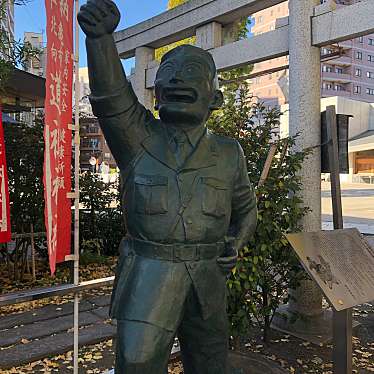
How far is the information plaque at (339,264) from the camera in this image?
2.93 metres

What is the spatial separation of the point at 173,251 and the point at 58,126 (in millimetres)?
1773

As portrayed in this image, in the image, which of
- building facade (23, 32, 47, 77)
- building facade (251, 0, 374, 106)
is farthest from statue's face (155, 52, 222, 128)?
building facade (251, 0, 374, 106)

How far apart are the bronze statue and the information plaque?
3.88 feet

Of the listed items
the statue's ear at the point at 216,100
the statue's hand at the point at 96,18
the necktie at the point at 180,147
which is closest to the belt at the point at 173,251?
the necktie at the point at 180,147

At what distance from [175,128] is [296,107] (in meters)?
3.26

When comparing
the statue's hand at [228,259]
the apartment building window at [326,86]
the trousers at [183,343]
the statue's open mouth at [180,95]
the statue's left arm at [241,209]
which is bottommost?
the trousers at [183,343]

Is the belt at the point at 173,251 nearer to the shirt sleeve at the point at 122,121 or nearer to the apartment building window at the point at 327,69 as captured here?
the shirt sleeve at the point at 122,121

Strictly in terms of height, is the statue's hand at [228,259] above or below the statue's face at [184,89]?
below

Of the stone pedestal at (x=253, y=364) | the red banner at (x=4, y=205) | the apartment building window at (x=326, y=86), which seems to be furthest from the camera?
the apartment building window at (x=326, y=86)

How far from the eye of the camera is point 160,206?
6.02ft

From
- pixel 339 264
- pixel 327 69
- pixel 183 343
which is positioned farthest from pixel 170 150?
pixel 327 69

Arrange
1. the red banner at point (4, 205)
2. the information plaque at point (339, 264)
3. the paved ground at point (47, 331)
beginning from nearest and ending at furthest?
1. the information plaque at point (339, 264)
2. the red banner at point (4, 205)
3. the paved ground at point (47, 331)

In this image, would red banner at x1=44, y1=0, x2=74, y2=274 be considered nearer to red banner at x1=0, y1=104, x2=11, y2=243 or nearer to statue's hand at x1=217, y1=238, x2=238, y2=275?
red banner at x1=0, y1=104, x2=11, y2=243

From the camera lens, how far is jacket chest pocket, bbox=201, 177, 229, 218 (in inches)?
74.7
